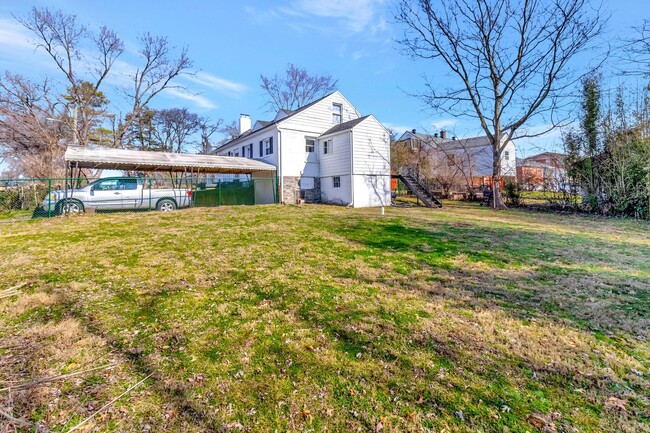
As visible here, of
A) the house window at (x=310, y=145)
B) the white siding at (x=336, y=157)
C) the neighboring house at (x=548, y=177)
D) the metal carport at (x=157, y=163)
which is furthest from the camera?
the house window at (x=310, y=145)

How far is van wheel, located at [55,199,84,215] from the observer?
1181 centimetres

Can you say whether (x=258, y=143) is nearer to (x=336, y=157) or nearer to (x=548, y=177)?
(x=336, y=157)

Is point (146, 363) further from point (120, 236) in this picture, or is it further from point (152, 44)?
point (152, 44)

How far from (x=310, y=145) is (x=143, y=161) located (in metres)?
9.77

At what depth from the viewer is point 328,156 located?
18891mm

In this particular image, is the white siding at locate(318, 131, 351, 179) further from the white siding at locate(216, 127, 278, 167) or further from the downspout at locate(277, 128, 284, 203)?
the white siding at locate(216, 127, 278, 167)

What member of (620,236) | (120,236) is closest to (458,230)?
(620,236)

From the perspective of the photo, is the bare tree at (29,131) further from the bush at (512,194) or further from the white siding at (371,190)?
the bush at (512,194)

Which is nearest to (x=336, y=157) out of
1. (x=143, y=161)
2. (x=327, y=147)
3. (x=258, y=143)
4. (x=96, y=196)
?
(x=327, y=147)

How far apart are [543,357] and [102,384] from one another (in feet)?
13.0

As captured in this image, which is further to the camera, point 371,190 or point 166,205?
point 371,190

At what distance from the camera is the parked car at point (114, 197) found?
38.9 ft

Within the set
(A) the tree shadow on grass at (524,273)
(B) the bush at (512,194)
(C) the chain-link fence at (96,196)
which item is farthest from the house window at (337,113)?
(A) the tree shadow on grass at (524,273)

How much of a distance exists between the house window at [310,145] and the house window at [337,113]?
243cm
